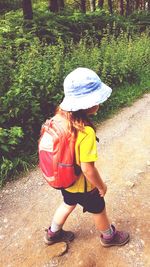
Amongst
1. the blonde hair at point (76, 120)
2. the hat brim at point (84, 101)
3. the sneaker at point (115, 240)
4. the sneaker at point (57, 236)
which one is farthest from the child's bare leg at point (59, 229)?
the hat brim at point (84, 101)

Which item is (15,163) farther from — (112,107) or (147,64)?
(147,64)

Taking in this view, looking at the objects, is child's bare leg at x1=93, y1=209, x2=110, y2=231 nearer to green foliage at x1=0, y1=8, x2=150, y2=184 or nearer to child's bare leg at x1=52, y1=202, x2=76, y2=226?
child's bare leg at x1=52, y1=202, x2=76, y2=226

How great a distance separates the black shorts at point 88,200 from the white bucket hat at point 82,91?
34.5 inches

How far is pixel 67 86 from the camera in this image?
9.39 ft

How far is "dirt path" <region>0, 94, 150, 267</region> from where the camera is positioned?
3.75 m

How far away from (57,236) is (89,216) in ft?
1.91

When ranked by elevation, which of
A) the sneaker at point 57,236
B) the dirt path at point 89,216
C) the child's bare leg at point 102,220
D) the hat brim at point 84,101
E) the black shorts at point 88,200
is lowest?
the dirt path at point 89,216

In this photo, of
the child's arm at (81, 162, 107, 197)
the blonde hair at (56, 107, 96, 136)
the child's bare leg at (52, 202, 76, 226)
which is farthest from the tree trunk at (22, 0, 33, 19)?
the child's arm at (81, 162, 107, 197)

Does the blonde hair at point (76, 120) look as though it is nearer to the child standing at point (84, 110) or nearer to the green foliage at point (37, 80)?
the child standing at point (84, 110)

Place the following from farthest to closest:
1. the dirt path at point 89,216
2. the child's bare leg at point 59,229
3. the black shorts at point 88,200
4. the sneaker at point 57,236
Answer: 1. the sneaker at point 57,236
2. the dirt path at point 89,216
3. the child's bare leg at point 59,229
4. the black shorts at point 88,200

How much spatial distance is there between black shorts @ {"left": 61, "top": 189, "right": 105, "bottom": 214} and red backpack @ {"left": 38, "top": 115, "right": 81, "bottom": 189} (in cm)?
34

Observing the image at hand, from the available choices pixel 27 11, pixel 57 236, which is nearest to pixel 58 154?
pixel 57 236

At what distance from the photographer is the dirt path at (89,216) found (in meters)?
3.75

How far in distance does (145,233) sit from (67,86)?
1.99 meters
